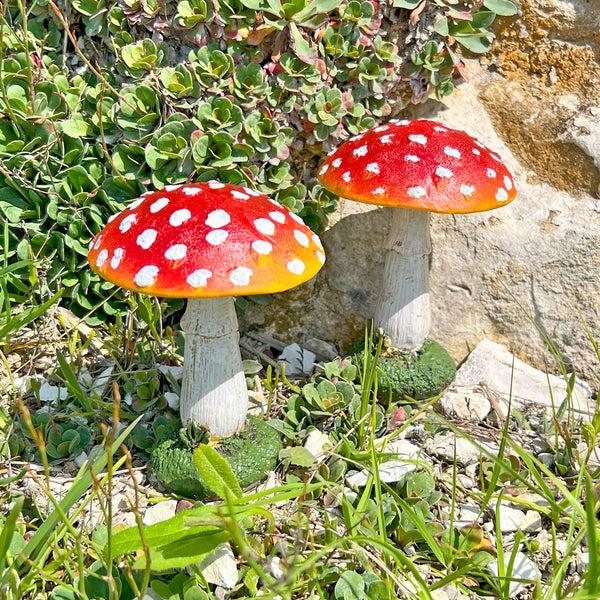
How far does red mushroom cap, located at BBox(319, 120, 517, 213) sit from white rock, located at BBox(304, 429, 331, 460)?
1.04m

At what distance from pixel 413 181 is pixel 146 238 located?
109cm

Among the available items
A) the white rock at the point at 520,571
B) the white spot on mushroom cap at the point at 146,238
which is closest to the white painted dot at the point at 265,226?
the white spot on mushroom cap at the point at 146,238

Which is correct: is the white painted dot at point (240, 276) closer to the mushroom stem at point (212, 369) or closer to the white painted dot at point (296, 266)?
the white painted dot at point (296, 266)

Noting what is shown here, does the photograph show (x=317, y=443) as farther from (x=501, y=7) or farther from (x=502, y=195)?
(x=501, y=7)

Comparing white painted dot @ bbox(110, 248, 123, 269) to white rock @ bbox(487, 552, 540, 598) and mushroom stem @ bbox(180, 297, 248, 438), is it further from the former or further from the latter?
white rock @ bbox(487, 552, 540, 598)

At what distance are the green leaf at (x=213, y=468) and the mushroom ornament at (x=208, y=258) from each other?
409mm

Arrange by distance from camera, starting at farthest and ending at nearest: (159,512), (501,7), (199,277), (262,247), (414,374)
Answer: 1. (501,7)
2. (414,374)
3. (159,512)
4. (262,247)
5. (199,277)

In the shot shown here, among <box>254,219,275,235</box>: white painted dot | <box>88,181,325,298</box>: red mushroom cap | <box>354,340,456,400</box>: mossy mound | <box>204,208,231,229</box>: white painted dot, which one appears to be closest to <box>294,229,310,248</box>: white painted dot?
<box>88,181,325,298</box>: red mushroom cap

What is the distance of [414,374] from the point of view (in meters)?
3.03

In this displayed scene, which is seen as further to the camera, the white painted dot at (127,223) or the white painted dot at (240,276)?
the white painted dot at (127,223)

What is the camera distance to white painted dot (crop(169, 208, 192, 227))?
2080 mm

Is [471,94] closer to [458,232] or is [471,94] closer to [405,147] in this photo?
[458,232]

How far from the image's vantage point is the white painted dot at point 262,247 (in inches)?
80.4

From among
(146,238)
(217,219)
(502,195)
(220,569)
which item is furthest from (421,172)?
(220,569)
